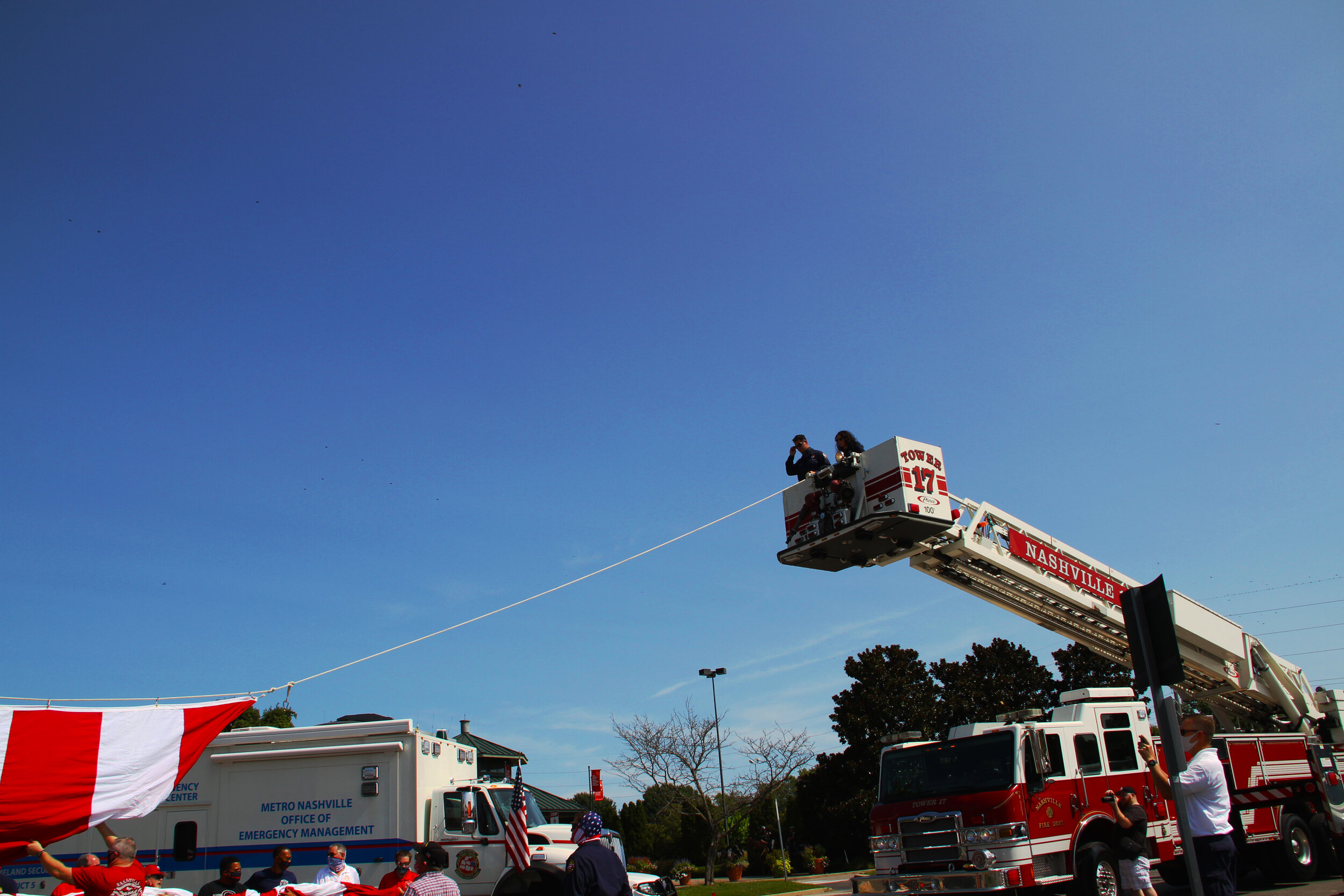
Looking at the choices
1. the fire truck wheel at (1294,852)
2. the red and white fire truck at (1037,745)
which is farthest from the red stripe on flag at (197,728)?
the fire truck wheel at (1294,852)

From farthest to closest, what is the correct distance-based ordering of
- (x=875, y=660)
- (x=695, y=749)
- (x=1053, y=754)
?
1. (x=695, y=749)
2. (x=875, y=660)
3. (x=1053, y=754)

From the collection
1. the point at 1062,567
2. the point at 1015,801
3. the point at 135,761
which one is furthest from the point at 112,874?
the point at 1062,567

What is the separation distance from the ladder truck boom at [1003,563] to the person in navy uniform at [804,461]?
0.57 feet

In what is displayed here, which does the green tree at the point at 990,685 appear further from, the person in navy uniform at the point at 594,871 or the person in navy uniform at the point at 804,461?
the person in navy uniform at the point at 594,871

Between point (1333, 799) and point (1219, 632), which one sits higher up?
point (1219, 632)

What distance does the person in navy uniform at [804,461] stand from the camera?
12281 millimetres

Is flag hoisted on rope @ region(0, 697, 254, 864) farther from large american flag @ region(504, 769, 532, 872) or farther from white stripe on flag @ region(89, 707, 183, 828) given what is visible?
large american flag @ region(504, 769, 532, 872)

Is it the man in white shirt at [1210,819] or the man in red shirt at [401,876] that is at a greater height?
the man in white shirt at [1210,819]

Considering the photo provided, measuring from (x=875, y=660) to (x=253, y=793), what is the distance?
945 inches

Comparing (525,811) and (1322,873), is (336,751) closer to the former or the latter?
(525,811)

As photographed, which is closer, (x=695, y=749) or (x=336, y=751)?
(x=336, y=751)

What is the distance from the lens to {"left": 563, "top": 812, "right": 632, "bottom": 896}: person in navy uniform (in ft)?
19.3

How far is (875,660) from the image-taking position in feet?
107

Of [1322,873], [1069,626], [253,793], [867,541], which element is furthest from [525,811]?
[1322,873]
